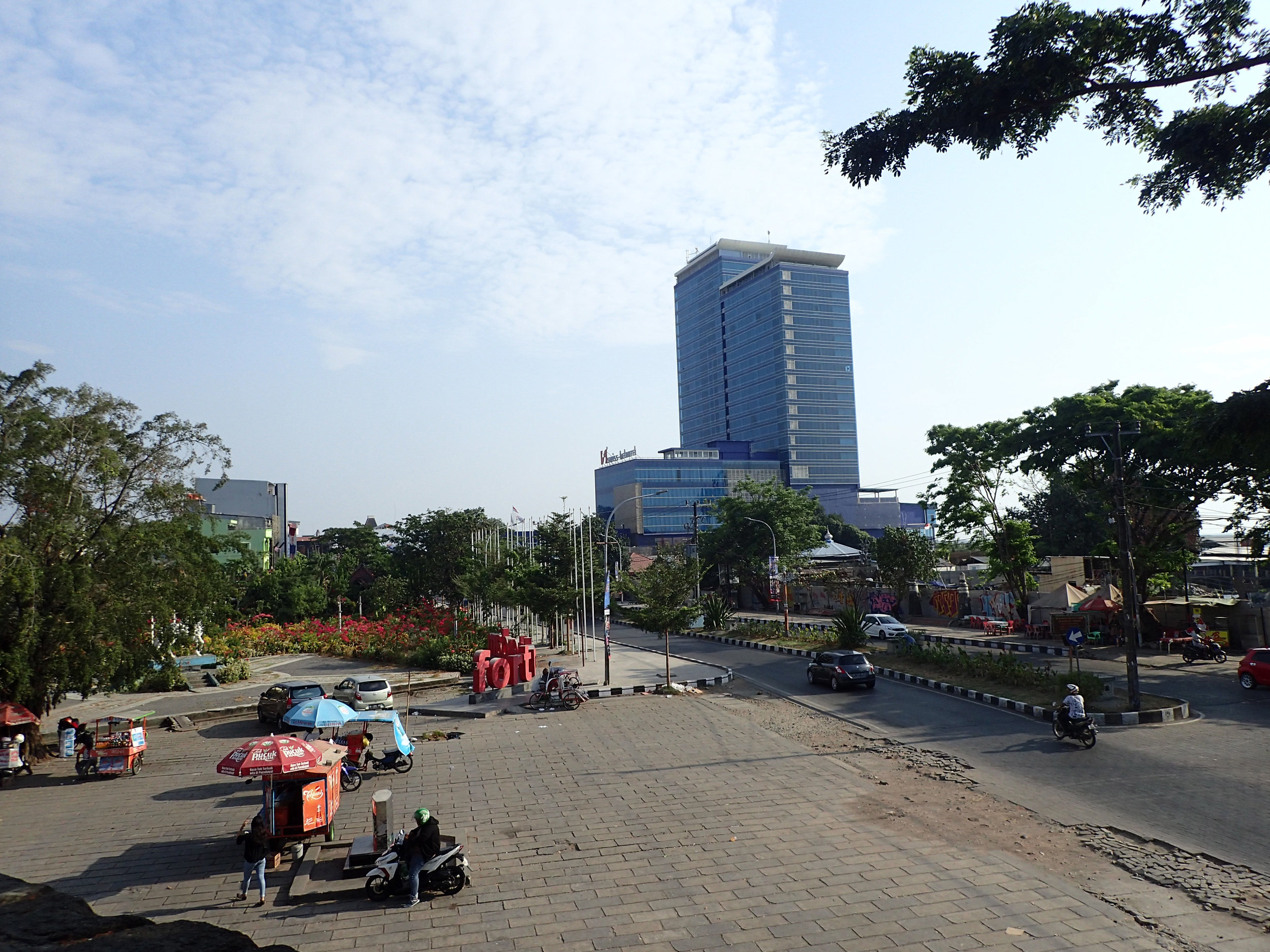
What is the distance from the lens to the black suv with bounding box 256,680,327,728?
68.6 ft

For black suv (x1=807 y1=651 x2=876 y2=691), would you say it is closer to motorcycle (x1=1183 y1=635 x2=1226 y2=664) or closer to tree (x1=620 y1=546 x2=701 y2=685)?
tree (x1=620 y1=546 x2=701 y2=685)

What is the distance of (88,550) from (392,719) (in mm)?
8487

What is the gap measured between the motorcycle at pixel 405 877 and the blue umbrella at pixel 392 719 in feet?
16.7

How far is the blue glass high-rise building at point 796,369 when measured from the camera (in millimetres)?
133500

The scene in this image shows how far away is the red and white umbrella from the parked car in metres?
10.9

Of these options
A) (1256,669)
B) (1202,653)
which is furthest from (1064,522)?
(1256,669)

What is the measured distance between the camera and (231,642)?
34.8 m

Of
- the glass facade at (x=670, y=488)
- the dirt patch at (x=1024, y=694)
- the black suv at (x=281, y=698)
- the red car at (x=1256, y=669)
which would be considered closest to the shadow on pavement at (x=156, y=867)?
the black suv at (x=281, y=698)

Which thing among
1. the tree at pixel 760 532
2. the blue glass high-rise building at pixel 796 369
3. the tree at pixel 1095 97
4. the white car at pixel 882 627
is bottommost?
the white car at pixel 882 627

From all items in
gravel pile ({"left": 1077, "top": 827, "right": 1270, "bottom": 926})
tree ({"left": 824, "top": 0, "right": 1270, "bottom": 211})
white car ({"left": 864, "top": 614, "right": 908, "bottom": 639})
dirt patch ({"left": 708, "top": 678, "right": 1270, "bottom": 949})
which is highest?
tree ({"left": 824, "top": 0, "right": 1270, "bottom": 211})

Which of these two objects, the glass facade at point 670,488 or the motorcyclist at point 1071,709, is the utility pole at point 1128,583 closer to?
the motorcyclist at point 1071,709

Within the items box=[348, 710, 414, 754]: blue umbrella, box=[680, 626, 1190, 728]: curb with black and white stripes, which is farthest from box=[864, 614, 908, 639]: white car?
box=[348, 710, 414, 754]: blue umbrella

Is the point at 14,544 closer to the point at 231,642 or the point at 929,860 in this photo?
the point at 929,860

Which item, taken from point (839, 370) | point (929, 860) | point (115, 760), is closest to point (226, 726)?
point (115, 760)
